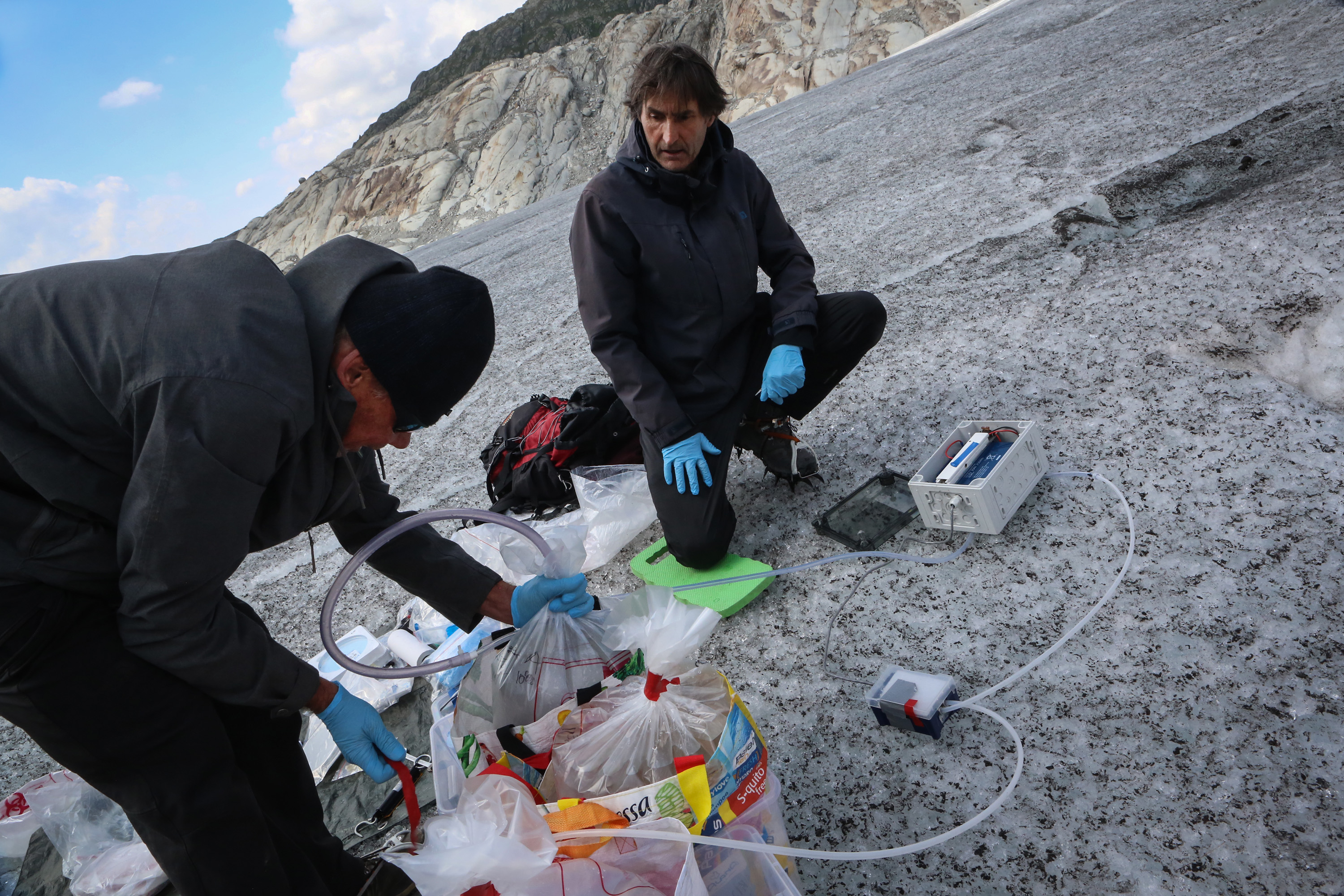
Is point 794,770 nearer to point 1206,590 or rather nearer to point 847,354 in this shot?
point 1206,590

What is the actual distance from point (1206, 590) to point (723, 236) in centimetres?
150

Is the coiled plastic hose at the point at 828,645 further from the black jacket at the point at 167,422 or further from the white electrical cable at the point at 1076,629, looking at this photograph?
the black jacket at the point at 167,422

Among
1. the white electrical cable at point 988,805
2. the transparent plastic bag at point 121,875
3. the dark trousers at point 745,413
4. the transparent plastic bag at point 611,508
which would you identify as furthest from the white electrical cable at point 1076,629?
the transparent plastic bag at point 121,875

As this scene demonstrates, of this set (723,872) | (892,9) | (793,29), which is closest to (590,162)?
(793,29)

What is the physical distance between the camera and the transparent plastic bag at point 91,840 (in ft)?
5.47

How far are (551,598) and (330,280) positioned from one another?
2.37 feet

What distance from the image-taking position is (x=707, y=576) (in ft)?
7.25

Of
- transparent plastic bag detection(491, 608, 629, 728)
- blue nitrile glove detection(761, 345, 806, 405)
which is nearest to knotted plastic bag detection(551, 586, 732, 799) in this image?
transparent plastic bag detection(491, 608, 629, 728)

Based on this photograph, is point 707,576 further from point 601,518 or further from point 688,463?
point 601,518

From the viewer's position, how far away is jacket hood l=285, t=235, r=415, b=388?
1.14 metres

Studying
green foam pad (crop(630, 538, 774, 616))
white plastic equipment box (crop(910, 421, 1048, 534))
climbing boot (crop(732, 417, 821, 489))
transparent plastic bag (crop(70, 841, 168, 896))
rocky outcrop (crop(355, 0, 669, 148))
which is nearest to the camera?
transparent plastic bag (crop(70, 841, 168, 896))

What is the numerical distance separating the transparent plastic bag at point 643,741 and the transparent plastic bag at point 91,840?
3.65ft

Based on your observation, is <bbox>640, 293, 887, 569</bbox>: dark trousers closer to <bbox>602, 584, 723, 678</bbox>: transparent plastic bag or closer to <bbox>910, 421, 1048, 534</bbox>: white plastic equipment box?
<bbox>910, 421, 1048, 534</bbox>: white plastic equipment box

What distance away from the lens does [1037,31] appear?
21.0 ft
